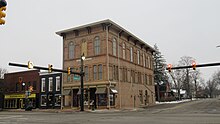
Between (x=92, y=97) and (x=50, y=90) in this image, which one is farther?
(x=50, y=90)

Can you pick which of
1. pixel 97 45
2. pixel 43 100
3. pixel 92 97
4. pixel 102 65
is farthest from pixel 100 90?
pixel 43 100

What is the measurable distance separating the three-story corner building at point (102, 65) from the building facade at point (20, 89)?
9393 mm

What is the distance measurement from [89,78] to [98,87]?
8.30 feet

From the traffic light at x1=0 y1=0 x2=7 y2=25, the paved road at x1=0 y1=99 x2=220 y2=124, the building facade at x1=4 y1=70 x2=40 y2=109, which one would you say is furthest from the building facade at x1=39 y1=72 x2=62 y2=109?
the traffic light at x1=0 y1=0 x2=7 y2=25

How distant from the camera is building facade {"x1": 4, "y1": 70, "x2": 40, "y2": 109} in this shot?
48531 millimetres

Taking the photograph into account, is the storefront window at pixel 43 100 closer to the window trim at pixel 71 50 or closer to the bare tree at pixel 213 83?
the window trim at pixel 71 50

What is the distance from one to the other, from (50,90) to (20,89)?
9437 mm

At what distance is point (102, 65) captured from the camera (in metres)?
38.3

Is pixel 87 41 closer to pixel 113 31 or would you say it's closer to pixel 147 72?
pixel 113 31

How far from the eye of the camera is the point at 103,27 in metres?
38.6

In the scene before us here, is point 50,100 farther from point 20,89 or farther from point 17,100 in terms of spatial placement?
point 17,100

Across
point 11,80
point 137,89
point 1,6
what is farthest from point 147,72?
point 1,6

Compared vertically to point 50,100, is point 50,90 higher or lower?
higher

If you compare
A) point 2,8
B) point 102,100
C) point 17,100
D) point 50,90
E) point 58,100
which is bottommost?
point 17,100
